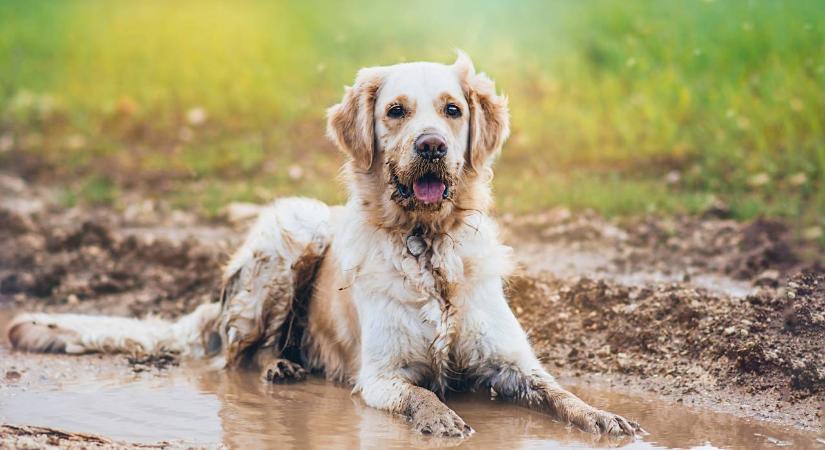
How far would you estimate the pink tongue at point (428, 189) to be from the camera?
16.8 ft

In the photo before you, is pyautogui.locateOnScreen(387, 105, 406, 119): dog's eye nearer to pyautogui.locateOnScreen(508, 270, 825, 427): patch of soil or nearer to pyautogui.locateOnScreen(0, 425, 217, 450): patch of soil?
pyautogui.locateOnScreen(508, 270, 825, 427): patch of soil

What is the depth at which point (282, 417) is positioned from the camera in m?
4.99

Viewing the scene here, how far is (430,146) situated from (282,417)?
4.83ft

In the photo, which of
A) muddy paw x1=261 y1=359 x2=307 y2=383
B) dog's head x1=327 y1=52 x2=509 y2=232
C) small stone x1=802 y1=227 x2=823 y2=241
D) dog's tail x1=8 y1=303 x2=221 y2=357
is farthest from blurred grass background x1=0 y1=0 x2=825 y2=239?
dog's head x1=327 y1=52 x2=509 y2=232

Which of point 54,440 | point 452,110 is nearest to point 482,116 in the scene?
point 452,110

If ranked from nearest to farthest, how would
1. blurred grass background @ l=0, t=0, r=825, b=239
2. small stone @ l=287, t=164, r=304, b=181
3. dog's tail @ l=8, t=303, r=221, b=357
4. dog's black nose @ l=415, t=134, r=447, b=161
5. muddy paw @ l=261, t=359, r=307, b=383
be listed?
dog's black nose @ l=415, t=134, r=447, b=161 < muddy paw @ l=261, t=359, r=307, b=383 < dog's tail @ l=8, t=303, r=221, b=357 < blurred grass background @ l=0, t=0, r=825, b=239 < small stone @ l=287, t=164, r=304, b=181

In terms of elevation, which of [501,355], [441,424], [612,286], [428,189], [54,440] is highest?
[428,189]

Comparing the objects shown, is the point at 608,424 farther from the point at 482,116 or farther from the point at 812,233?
the point at 812,233

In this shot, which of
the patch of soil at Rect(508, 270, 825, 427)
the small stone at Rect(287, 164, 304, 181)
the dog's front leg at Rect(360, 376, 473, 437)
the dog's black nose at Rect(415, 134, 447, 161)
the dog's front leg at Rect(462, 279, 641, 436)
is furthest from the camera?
the small stone at Rect(287, 164, 304, 181)

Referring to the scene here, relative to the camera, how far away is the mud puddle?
4539mm

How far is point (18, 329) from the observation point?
6344 mm

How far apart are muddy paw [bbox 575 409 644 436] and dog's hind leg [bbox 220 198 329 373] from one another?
85.5 inches

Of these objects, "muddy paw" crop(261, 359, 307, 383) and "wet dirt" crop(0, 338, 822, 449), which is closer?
"wet dirt" crop(0, 338, 822, 449)

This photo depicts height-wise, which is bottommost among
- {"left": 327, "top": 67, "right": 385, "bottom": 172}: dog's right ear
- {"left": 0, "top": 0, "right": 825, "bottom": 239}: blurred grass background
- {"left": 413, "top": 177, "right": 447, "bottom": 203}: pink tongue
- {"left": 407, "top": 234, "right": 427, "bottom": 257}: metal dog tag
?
{"left": 407, "top": 234, "right": 427, "bottom": 257}: metal dog tag
